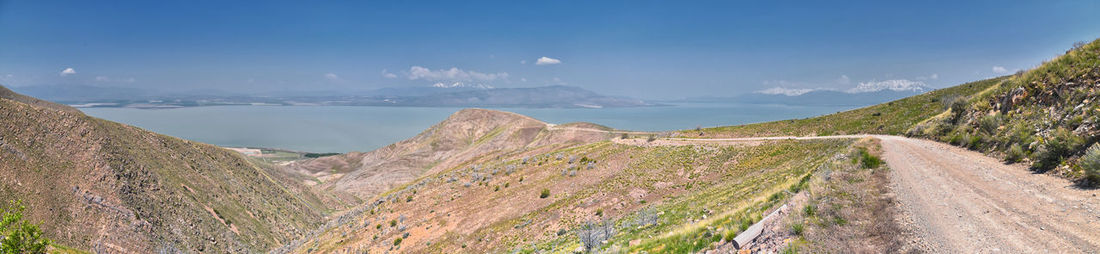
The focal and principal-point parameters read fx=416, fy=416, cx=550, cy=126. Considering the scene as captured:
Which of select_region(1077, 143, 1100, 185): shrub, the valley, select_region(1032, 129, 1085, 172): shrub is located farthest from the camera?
select_region(1032, 129, 1085, 172): shrub

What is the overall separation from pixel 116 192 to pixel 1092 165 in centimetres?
5711

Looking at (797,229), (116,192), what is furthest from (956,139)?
(116,192)

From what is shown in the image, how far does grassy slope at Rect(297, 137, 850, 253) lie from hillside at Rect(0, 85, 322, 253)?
10054 mm

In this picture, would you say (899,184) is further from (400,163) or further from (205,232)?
(400,163)

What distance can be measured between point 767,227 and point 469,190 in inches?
1202

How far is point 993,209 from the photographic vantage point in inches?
374

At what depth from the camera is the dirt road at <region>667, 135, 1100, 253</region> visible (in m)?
7.66

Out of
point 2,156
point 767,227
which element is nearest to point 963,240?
point 767,227

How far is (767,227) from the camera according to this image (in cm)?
1019

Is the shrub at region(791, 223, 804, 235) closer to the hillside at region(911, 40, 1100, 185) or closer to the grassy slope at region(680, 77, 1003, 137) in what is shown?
the hillside at region(911, 40, 1100, 185)

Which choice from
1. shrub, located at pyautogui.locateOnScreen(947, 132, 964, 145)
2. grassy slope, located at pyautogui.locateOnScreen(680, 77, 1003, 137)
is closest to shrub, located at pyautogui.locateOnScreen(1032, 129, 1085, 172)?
shrub, located at pyautogui.locateOnScreen(947, 132, 964, 145)

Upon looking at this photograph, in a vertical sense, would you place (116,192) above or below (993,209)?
below

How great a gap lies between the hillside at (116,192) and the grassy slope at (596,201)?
10.1 meters

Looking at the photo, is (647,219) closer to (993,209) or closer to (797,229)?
(797,229)
